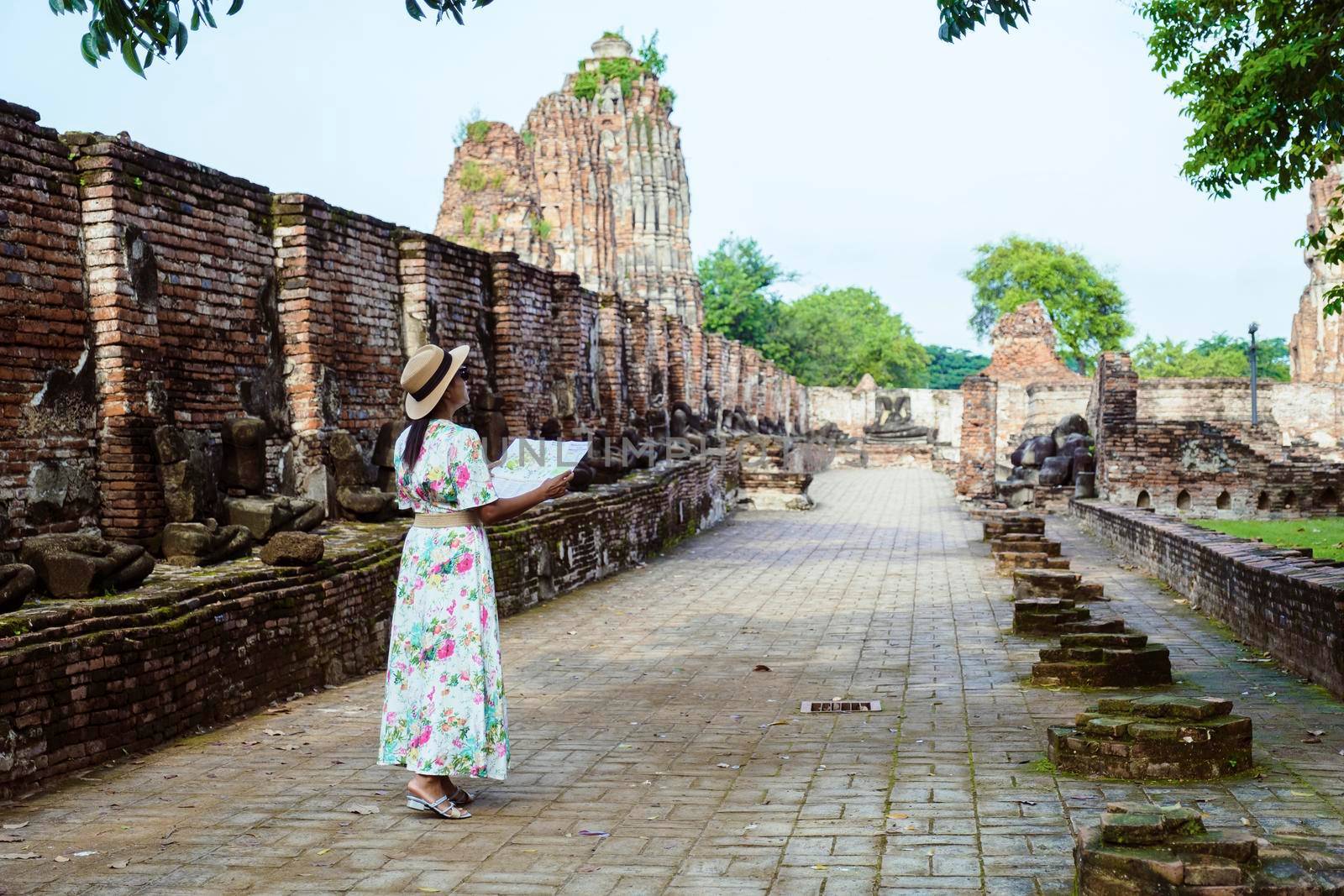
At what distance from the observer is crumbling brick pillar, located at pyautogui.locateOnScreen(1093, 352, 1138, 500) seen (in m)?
21.4

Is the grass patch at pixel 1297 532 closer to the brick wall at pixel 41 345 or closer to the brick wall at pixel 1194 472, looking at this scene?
the brick wall at pixel 1194 472

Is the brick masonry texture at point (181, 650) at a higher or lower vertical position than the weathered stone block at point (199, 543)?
lower

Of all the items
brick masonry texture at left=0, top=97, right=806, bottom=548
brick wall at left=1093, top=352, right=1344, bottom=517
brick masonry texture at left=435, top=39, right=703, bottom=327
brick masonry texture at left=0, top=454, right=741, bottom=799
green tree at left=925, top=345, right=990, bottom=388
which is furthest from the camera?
green tree at left=925, top=345, right=990, bottom=388

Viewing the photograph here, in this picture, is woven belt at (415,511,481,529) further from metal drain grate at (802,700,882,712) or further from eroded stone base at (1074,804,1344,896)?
metal drain grate at (802,700,882,712)

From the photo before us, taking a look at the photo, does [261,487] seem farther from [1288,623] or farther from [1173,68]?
[1173,68]

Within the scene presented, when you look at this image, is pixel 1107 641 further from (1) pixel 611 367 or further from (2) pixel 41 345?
(1) pixel 611 367

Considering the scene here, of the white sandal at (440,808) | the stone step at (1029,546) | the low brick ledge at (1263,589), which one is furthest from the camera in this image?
the stone step at (1029,546)

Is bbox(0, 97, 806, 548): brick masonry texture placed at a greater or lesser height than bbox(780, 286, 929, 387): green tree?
lesser

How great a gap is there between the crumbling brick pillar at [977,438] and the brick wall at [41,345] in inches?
836

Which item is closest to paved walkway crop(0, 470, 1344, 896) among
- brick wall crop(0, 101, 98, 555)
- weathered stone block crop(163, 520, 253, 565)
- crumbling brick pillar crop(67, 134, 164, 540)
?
weathered stone block crop(163, 520, 253, 565)

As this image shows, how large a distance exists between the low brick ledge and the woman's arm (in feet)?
13.4

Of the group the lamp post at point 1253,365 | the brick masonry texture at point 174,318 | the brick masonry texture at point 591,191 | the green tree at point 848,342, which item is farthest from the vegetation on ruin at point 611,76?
the brick masonry texture at point 174,318

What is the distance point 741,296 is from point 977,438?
125 feet

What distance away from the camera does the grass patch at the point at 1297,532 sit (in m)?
12.6
